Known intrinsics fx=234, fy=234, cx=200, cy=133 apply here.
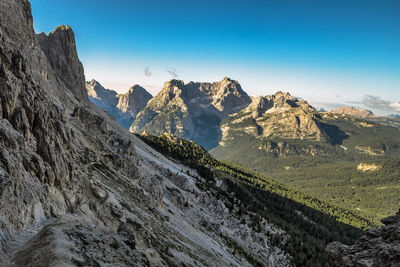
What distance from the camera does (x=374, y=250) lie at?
23250mm

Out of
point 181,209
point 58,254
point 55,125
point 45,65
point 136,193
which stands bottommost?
point 181,209

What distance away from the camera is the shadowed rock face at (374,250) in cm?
2103

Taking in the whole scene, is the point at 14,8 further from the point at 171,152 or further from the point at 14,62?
the point at 171,152

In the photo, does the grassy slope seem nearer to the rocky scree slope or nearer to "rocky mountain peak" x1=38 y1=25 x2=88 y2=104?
the rocky scree slope

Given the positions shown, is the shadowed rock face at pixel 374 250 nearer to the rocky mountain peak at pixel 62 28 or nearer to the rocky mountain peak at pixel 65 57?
the rocky mountain peak at pixel 65 57

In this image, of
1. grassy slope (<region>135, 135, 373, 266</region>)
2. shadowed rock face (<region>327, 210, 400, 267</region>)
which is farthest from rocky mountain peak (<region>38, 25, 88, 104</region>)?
shadowed rock face (<region>327, 210, 400, 267</region>)

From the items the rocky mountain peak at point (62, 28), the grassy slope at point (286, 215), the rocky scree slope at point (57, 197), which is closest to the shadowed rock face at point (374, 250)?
the rocky scree slope at point (57, 197)

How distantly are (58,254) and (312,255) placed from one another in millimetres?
109720

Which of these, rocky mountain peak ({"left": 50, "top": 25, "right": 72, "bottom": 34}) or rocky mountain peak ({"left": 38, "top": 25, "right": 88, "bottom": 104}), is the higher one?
rocky mountain peak ({"left": 50, "top": 25, "right": 72, "bottom": 34})

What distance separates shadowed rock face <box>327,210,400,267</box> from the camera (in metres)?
21.0

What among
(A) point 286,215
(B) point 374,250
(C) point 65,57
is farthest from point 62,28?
(A) point 286,215

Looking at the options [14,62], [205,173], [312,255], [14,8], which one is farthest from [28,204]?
[205,173]

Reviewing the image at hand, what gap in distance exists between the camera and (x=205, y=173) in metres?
141

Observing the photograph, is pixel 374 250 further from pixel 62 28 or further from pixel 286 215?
pixel 286 215
